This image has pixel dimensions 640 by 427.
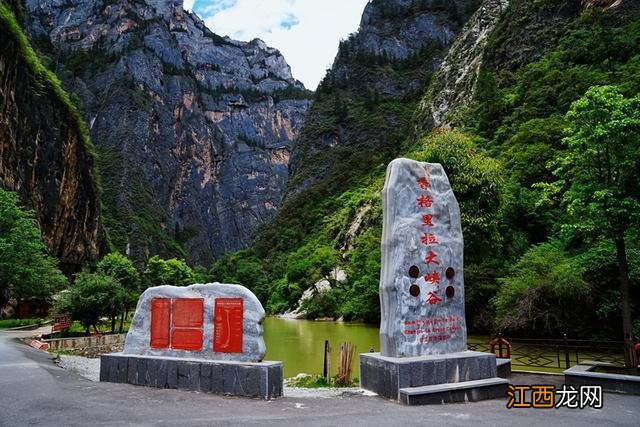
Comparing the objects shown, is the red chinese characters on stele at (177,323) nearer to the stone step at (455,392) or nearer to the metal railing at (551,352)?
the stone step at (455,392)

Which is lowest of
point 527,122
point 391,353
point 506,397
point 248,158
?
point 506,397

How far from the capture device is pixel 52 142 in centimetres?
3628

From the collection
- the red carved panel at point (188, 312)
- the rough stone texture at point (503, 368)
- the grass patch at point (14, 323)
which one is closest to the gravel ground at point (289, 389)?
the red carved panel at point (188, 312)

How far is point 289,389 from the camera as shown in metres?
9.69

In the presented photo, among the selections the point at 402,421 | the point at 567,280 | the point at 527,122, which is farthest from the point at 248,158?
the point at 402,421

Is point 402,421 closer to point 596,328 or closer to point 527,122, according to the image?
point 596,328

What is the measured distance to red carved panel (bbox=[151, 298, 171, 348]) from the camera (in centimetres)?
832

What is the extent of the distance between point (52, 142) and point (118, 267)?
12.8m

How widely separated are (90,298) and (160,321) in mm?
12054

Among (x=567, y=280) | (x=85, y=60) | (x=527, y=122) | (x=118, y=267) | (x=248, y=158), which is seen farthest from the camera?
(x=248, y=158)

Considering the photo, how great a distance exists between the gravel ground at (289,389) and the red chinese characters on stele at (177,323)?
191 centimetres

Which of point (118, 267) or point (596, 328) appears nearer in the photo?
point (596, 328)

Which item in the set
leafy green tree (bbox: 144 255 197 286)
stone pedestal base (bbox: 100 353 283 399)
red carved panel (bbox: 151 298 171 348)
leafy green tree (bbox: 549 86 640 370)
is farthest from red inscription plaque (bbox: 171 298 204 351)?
leafy green tree (bbox: 144 255 197 286)

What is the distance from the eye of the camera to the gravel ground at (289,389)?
316 inches
